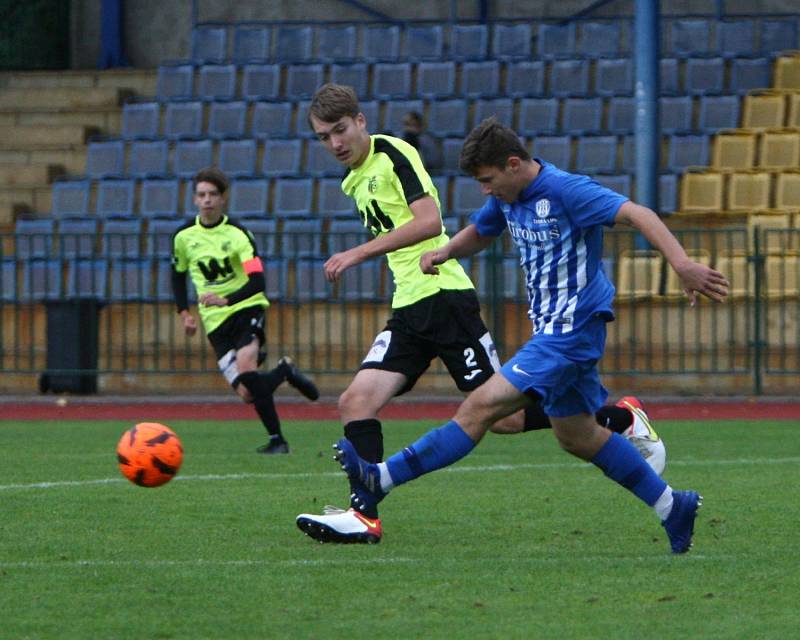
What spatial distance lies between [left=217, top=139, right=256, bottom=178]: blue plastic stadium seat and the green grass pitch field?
36.4ft

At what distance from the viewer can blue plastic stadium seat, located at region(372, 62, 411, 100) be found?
22.9 m

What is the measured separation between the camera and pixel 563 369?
6.54 m

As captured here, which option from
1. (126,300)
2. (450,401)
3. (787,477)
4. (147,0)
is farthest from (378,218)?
(147,0)

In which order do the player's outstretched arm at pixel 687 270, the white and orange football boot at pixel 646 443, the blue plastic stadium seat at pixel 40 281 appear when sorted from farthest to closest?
the blue plastic stadium seat at pixel 40 281 < the white and orange football boot at pixel 646 443 < the player's outstretched arm at pixel 687 270

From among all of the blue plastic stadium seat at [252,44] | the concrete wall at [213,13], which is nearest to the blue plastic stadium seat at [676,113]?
the concrete wall at [213,13]

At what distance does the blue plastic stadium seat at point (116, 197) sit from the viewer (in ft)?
70.8

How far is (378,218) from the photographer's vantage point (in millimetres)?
7766

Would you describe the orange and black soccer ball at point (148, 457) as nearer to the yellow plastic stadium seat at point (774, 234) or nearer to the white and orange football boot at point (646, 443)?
the white and orange football boot at point (646, 443)

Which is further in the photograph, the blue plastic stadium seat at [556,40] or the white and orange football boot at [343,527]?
the blue plastic stadium seat at [556,40]

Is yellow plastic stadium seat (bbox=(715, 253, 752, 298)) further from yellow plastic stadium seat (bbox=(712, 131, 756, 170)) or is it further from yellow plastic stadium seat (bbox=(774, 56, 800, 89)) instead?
yellow plastic stadium seat (bbox=(774, 56, 800, 89))

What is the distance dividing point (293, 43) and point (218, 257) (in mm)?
13620

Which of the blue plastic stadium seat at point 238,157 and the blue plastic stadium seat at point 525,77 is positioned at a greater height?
the blue plastic stadium seat at point 525,77

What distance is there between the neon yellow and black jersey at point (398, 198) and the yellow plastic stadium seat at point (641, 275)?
10.3 m

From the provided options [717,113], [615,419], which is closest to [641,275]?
[717,113]
